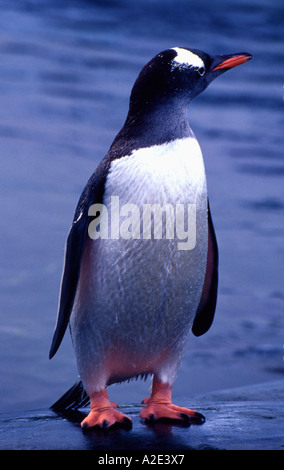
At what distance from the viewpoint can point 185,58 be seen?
1543 millimetres

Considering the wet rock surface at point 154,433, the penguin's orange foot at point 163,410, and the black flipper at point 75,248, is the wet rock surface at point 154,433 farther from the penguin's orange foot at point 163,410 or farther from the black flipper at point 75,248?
the black flipper at point 75,248

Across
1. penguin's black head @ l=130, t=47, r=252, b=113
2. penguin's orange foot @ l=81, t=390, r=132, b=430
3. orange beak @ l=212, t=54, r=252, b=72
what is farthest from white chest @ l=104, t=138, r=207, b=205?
penguin's orange foot @ l=81, t=390, r=132, b=430

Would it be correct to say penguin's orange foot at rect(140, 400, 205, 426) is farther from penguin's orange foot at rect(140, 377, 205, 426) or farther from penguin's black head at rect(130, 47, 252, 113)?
penguin's black head at rect(130, 47, 252, 113)

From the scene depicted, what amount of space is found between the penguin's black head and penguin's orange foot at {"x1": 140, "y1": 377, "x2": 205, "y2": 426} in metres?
0.71

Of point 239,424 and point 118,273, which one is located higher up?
point 118,273

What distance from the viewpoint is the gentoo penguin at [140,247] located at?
1.50m

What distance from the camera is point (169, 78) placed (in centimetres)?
153

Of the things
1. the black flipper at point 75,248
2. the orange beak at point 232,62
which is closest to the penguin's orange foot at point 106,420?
the black flipper at point 75,248

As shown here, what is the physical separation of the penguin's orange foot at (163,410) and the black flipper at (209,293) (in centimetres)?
27

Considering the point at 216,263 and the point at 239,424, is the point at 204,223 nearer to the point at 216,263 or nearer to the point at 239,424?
the point at 216,263
